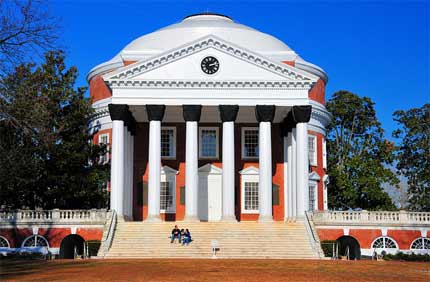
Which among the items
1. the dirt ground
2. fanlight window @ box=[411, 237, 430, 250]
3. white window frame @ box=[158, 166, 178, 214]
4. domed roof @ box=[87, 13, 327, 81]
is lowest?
the dirt ground

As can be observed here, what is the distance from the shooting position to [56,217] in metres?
44.2

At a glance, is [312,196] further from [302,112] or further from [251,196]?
[302,112]

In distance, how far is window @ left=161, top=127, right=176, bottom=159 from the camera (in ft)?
173

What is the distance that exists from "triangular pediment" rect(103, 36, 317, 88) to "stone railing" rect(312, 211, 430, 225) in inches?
357

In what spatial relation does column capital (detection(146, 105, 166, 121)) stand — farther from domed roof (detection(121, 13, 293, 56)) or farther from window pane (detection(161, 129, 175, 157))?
domed roof (detection(121, 13, 293, 56))

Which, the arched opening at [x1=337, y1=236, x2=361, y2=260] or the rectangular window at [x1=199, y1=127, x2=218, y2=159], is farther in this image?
the rectangular window at [x1=199, y1=127, x2=218, y2=159]

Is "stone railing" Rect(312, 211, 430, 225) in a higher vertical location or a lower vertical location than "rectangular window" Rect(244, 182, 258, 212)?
lower

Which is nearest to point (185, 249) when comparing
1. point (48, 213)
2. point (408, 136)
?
point (48, 213)

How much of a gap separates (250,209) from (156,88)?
1184 cm

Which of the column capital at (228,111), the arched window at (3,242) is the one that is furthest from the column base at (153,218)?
the arched window at (3,242)

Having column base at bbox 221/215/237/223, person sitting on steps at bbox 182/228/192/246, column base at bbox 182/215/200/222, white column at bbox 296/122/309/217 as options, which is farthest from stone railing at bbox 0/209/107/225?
white column at bbox 296/122/309/217

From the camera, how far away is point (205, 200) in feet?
170

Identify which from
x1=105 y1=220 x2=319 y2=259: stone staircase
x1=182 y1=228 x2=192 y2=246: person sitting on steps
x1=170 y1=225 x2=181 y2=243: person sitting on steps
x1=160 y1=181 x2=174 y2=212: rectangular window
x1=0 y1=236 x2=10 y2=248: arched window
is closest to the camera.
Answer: x1=105 y1=220 x2=319 y2=259: stone staircase

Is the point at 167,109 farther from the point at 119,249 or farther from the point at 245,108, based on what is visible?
the point at 119,249
